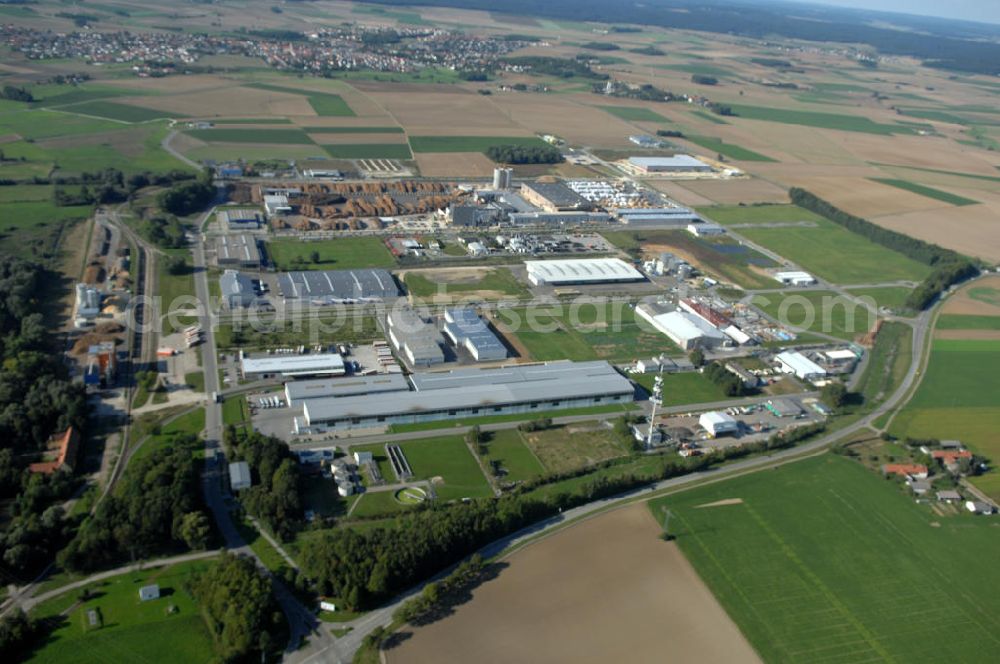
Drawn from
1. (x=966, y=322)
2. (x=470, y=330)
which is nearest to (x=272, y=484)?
(x=470, y=330)

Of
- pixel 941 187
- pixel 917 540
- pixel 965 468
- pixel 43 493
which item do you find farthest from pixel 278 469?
pixel 941 187

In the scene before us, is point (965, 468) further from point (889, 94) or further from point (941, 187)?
point (889, 94)

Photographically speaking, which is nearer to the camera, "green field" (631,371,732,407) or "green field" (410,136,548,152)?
"green field" (631,371,732,407)

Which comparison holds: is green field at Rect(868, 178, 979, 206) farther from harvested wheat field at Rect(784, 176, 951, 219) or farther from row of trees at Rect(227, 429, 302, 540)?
row of trees at Rect(227, 429, 302, 540)

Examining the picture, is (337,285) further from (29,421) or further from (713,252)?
Answer: (713,252)

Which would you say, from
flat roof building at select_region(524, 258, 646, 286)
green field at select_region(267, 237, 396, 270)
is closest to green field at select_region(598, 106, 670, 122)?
flat roof building at select_region(524, 258, 646, 286)

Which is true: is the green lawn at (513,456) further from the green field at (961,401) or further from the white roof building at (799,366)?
the green field at (961,401)

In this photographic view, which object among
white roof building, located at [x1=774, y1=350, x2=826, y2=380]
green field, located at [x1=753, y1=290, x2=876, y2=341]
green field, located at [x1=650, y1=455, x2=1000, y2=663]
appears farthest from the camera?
green field, located at [x1=753, y1=290, x2=876, y2=341]
